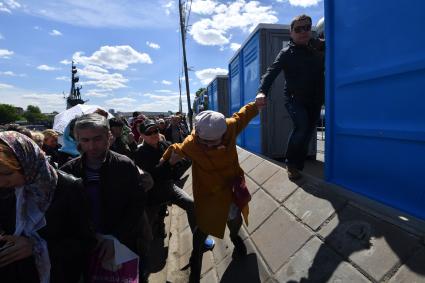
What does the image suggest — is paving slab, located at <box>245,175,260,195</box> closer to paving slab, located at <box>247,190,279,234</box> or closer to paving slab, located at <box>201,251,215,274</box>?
paving slab, located at <box>247,190,279,234</box>

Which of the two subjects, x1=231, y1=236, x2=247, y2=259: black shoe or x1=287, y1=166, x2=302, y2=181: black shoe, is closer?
x1=231, y1=236, x2=247, y2=259: black shoe

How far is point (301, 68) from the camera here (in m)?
4.08

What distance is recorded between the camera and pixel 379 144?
2982mm

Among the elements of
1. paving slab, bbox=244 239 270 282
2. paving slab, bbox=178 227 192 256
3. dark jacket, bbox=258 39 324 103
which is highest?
dark jacket, bbox=258 39 324 103

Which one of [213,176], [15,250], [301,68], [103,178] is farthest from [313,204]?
[15,250]

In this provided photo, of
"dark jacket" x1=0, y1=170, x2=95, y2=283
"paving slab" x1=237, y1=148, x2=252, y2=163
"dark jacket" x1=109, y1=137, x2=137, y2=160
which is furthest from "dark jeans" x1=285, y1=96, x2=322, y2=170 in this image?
"dark jacket" x1=0, y1=170, x2=95, y2=283

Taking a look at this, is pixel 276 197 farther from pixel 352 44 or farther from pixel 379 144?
pixel 352 44

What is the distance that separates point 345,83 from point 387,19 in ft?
2.42

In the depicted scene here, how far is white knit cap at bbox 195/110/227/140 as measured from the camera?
3.01 m

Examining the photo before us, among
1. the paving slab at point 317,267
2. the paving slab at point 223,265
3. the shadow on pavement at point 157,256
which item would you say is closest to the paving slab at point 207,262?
the paving slab at point 223,265

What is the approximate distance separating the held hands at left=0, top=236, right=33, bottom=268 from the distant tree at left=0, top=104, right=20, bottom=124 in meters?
112

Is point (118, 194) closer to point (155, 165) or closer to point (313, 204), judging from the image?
point (155, 165)

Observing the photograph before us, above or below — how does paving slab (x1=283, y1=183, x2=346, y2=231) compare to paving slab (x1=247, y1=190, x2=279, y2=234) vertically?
above

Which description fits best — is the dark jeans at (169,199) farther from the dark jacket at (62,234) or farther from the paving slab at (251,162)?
the dark jacket at (62,234)
